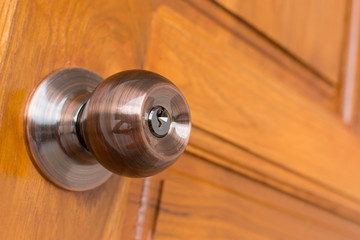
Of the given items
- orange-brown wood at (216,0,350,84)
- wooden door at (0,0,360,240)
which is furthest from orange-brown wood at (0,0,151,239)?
orange-brown wood at (216,0,350,84)

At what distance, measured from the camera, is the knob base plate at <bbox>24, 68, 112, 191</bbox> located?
24 cm

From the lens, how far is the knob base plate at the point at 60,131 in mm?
239

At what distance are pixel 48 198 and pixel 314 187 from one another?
31 cm

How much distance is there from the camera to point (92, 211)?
264 mm

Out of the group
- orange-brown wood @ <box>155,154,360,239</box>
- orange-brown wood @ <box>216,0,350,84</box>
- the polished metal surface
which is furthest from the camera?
orange-brown wood @ <box>216,0,350,84</box>

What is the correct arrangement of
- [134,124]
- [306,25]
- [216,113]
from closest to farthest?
[134,124]
[216,113]
[306,25]

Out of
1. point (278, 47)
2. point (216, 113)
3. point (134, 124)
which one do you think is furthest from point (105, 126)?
point (278, 47)

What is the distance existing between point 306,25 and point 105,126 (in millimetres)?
344

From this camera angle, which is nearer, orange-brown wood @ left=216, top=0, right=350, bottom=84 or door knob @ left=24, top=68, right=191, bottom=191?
door knob @ left=24, top=68, right=191, bottom=191

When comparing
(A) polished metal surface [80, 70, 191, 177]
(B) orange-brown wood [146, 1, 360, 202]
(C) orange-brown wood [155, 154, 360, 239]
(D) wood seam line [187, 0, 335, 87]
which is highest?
(D) wood seam line [187, 0, 335, 87]

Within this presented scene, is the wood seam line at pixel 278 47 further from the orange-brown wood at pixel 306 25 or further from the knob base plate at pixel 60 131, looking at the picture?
the knob base plate at pixel 60 131

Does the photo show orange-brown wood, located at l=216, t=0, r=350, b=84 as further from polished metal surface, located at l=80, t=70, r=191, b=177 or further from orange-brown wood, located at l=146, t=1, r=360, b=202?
polished metal surface, located at l=80, t=70, r=191, b=177

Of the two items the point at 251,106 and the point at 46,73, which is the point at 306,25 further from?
the point at 46,73

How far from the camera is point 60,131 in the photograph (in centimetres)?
25
